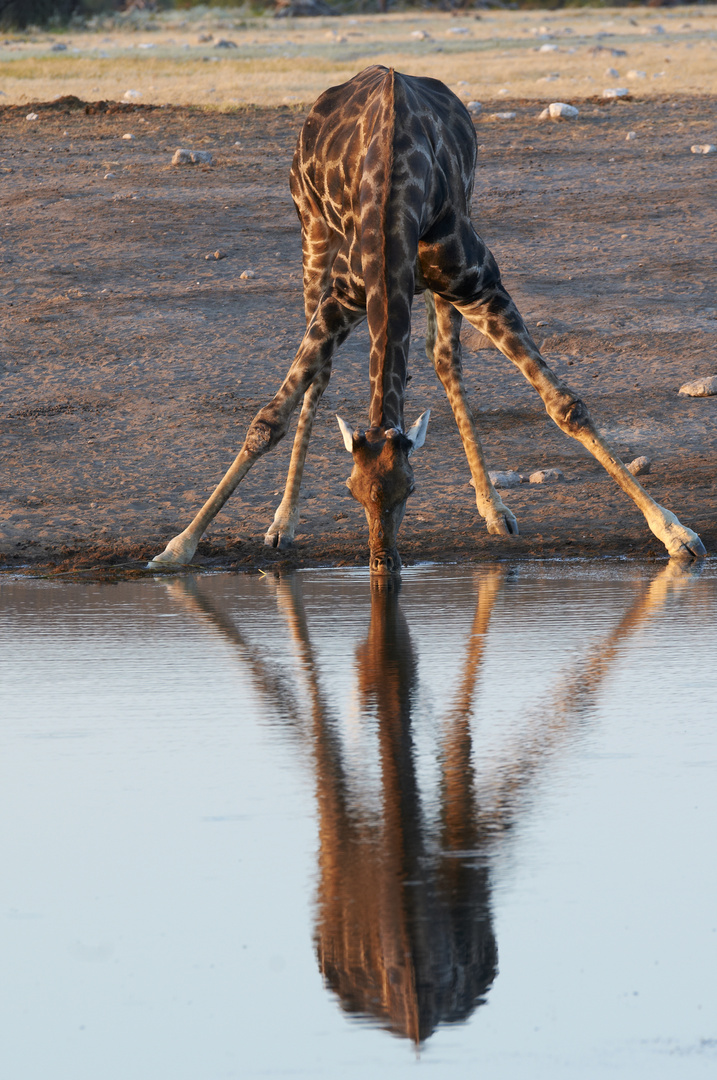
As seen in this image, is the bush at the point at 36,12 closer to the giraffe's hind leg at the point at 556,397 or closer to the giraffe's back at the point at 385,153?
the giraffe's back at the point at 385,153

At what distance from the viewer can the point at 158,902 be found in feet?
10.8

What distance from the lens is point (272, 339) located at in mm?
11961

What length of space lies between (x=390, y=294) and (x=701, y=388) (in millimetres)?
4238

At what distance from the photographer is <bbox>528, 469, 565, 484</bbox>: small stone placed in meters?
9.29

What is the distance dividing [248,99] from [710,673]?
1796 cm

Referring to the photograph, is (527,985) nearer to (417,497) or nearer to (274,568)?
(274,568)

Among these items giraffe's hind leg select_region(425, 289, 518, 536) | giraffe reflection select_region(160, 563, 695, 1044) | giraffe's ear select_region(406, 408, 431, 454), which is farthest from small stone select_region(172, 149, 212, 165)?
giraffe reflection select_region(160, 563, 695, 1044)

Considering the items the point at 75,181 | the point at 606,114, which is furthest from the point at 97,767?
the point at 606,114

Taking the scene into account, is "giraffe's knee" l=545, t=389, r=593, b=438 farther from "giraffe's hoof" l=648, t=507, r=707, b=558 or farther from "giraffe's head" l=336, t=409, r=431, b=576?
"giraffe's head" l=336, t=409, r=431, b=576

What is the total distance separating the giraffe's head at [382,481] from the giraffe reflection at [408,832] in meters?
0.67

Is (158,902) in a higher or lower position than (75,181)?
higher

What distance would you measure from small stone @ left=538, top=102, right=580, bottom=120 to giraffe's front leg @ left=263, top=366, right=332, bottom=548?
425 inches

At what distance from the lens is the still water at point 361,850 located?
8.87ft

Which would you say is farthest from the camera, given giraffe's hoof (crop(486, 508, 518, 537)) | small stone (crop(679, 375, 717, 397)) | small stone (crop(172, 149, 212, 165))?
small stone (crop(172, 149, 212, 165))
